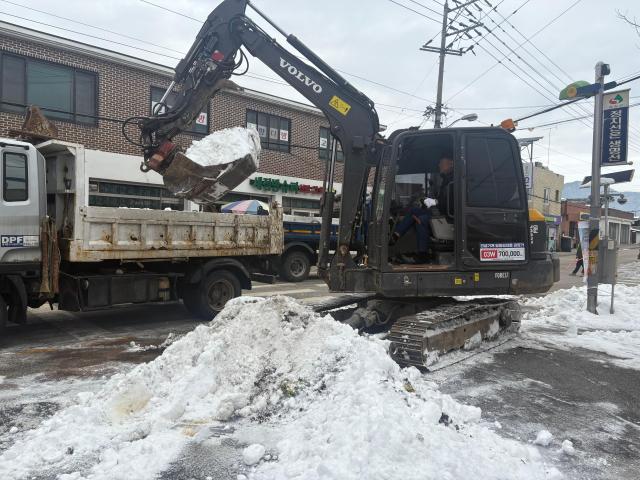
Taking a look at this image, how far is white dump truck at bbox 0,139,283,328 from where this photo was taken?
672cm

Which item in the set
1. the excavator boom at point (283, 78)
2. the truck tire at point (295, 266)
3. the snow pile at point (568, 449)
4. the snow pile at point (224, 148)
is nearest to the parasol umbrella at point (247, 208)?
the truck tire at point (295, 266)

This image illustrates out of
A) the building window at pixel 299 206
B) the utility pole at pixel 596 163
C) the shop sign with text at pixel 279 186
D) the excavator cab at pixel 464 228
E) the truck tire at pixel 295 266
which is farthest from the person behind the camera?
the building window at pixel 299 206

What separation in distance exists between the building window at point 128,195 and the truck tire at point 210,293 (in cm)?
830

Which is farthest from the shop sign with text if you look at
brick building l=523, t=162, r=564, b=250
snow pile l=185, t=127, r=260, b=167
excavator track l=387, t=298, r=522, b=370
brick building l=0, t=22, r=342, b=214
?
brick building l=523, t=162, r=564, b=250

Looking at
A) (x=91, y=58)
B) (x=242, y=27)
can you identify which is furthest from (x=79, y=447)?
(x=91, y=58)

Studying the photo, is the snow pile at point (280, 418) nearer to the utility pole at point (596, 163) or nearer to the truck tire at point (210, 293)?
the truck tire at point (210, 293)

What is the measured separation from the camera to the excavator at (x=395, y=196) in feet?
20.7

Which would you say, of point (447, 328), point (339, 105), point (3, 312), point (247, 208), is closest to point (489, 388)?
point (447, 328)

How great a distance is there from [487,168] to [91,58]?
47.8 ft

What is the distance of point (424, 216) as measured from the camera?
6.70 meters

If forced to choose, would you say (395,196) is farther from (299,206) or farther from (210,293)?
(299,206)

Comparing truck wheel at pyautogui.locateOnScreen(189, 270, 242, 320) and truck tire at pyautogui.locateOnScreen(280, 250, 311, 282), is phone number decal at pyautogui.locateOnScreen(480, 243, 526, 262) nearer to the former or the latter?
truck wheel at pyautogui.locateOnScreen(189, 270, 242, 320)

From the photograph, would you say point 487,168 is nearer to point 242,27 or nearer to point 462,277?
point 462,277

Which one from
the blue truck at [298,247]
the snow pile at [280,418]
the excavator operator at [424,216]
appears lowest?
the snow pile at [280,418]
